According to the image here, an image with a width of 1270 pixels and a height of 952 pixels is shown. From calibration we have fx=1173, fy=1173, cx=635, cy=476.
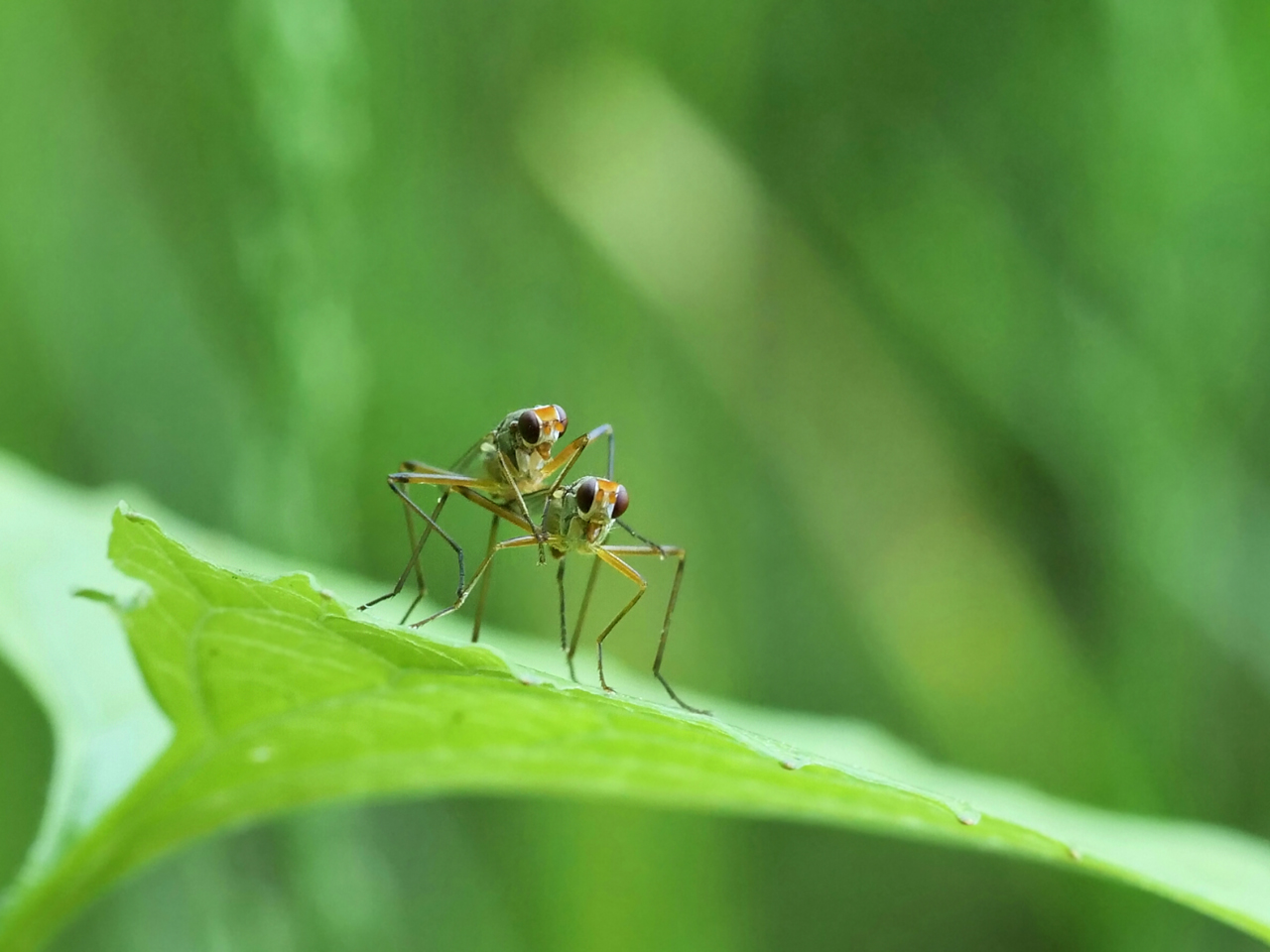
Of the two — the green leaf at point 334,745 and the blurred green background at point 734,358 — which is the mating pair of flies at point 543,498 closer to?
the blurred green background at point 734,358

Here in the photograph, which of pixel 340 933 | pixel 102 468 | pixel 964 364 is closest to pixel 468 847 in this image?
pixel 340 933

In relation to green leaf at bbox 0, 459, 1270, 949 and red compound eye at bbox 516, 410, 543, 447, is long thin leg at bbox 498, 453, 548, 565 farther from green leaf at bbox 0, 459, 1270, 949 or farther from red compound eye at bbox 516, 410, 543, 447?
green leaf at bbox 0, 459, 1270, 949

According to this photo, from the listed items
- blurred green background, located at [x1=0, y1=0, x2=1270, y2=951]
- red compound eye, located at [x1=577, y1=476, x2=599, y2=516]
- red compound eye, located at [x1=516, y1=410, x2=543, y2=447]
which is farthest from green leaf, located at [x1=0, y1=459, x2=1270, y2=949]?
blurred green background, located at [x1=0, y1=0, x2=1270, y2=951]

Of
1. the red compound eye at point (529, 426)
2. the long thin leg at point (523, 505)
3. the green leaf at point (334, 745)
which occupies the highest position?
the red compound eye at point (529, 426)

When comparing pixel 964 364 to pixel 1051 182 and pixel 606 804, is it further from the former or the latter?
pixel 606 804

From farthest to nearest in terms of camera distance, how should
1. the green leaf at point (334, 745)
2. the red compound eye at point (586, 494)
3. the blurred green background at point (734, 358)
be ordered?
the blurred green background at point (734, 358)
the red compound eye at point (586, 494)
the green leaf at point (334, 745)

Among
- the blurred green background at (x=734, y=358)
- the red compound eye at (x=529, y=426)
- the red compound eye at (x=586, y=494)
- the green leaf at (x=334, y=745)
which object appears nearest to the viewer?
the green leaf at (x=334, y=745)

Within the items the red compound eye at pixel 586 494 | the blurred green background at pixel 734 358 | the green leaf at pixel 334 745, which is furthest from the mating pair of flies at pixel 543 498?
the green leaf at pixel 334 745

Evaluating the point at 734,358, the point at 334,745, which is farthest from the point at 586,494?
the point at 734,358
